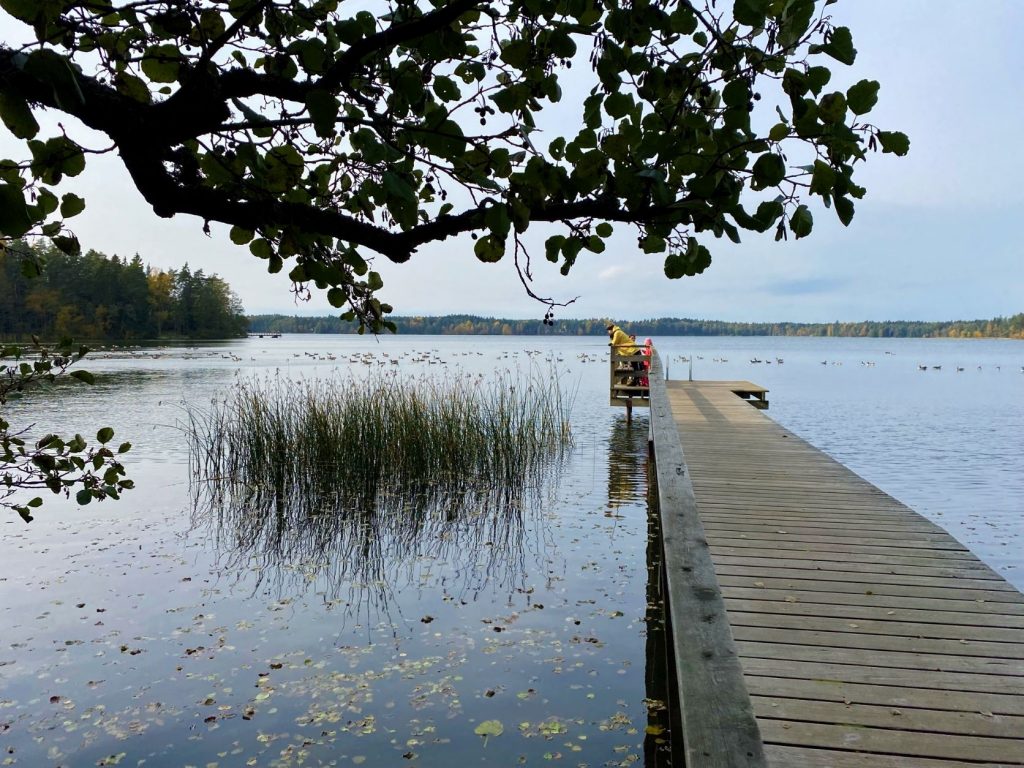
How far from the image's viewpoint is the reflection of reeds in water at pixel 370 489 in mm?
6848

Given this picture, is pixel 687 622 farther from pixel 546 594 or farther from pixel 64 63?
pixel 546 594

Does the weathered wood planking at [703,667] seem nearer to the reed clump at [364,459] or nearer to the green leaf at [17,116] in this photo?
the green leaf at [17,116]

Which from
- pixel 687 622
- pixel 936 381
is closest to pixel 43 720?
pixel 687 622

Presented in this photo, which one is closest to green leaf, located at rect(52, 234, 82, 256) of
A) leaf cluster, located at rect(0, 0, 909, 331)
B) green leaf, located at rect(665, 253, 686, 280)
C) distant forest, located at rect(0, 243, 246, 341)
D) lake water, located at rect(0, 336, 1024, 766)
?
leaf cluster, located at rect(0, 0, 909, 331)

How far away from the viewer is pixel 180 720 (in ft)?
13.3

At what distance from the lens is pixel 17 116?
3.92 feet

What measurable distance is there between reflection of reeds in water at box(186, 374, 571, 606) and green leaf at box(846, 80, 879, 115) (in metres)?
5.37

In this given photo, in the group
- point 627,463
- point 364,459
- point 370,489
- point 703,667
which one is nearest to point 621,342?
point 627,463

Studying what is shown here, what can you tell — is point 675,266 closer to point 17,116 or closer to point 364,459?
point 17,116

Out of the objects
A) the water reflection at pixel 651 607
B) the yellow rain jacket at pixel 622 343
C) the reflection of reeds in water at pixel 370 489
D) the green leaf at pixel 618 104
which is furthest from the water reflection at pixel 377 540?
the yellow rain jacket at pixel 622 343

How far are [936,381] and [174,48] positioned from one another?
3735 centimetres

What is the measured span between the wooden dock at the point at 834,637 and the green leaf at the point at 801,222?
3.55ft

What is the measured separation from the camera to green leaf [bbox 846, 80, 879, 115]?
51.7 inches

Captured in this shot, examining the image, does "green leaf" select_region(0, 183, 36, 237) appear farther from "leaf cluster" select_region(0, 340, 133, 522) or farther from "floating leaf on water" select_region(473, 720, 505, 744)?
"floating leaf on water" select_region(473, 720, 505, 744)
